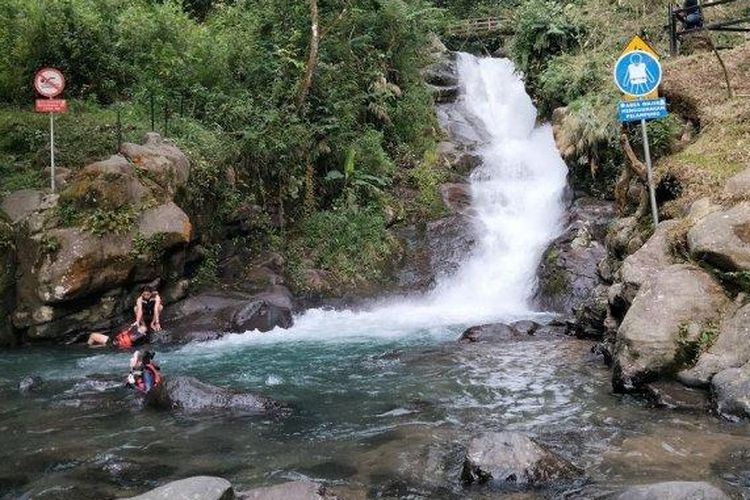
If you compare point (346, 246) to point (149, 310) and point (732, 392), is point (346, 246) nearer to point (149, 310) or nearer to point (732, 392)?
point (149, 310)

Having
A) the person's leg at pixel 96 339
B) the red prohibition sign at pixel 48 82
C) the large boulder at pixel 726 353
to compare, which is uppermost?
the red prohibition sign at pixel 48 82

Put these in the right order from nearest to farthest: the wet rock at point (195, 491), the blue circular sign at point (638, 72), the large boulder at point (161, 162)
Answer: the wet rock at point (195, 491) → the blue circular sign at point (638, 72) → the large boulder at point (161, 162)

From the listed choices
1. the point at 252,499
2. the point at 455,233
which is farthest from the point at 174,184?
the point at 252,499

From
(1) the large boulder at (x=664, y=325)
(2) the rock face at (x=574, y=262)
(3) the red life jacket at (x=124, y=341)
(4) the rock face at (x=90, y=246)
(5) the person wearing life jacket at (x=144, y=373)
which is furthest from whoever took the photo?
(2) the rock face at (x=574, y=262)

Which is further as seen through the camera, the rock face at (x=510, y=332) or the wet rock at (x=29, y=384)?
the rock face at (x=510, y=332)

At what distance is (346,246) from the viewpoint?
61.0 ft

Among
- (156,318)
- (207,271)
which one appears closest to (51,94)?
(207,271)

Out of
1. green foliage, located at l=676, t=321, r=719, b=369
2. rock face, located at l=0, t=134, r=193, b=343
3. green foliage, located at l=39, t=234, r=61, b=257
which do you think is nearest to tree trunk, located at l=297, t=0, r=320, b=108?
rock face, located at l=0, t=134, r=193, b=343

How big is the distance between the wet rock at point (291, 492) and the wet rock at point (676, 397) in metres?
4.23

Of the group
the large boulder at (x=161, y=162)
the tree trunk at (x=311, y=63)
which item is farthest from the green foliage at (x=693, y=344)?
the tree trunk at (x=311, y=63)

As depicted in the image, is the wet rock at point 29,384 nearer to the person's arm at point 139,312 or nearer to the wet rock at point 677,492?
the person's arm at point 139,312

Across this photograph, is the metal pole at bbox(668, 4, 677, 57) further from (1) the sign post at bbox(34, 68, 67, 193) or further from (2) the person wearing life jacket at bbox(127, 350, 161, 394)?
(1) the sign post at bbox(34, 68, 67, 193)

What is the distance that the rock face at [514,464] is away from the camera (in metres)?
5.93

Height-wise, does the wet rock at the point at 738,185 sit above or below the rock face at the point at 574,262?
above
